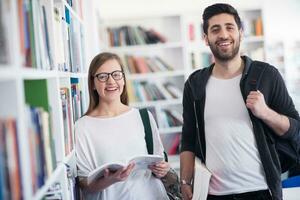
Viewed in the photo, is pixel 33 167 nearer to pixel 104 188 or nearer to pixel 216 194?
pixel 104 188

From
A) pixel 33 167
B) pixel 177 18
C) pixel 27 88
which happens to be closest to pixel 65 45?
pixel 27 88

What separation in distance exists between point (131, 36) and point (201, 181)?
3268 mm

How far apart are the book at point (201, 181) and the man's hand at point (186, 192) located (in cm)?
Result: 8

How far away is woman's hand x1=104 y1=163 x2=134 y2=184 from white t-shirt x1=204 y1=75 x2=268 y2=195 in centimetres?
44

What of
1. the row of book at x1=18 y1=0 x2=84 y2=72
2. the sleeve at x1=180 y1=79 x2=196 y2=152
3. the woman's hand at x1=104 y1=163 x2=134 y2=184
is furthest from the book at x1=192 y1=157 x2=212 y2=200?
the row of book at x1=18 y1=0 x2=84 y2=72

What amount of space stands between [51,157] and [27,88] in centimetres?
28

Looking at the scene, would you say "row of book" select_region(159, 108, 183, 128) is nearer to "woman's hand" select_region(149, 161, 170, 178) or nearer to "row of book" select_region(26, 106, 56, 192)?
"woman's hand" select_region(149, 161, 170, 178)

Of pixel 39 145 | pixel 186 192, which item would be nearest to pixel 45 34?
pixel 39 145

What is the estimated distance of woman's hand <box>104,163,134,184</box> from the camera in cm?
182

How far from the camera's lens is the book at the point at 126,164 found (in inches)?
68.7

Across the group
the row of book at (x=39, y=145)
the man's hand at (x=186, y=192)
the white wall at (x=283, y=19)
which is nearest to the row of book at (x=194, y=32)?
the white wall at (x=283, y=19)

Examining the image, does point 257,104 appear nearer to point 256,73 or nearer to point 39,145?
point 256,73

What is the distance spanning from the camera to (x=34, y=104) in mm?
1533

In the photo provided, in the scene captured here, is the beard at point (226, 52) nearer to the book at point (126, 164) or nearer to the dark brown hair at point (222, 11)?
the dark brown hair at point (222, 11)
